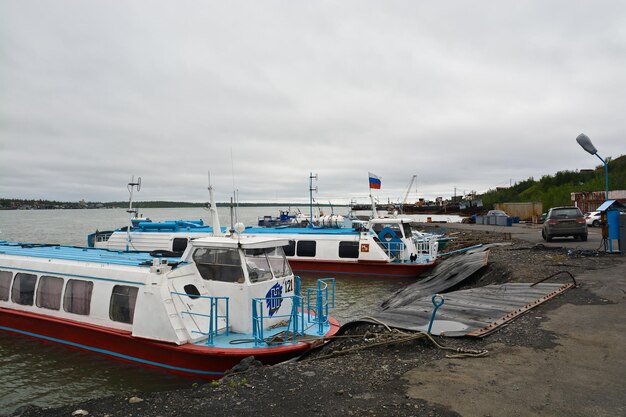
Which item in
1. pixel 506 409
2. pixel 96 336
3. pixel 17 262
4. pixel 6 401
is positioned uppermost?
pixel 17 262

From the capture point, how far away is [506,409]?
4.70 meters

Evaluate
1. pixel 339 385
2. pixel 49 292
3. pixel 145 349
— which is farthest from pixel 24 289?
pixel 339 385

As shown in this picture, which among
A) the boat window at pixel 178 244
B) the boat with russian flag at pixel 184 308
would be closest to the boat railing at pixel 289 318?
the boat with russian flag at pixel 184 308

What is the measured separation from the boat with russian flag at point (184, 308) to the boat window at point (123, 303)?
0.07 ft

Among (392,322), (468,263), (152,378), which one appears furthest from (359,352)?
(468,263)

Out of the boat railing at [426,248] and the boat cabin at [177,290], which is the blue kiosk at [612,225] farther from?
the boat cabin at [177,290]

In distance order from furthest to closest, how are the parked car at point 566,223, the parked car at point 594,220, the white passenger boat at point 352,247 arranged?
the parked car at point 594,220, the white passenger boat at point 352,247, the parked car at point 566,223

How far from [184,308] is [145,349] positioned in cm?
113

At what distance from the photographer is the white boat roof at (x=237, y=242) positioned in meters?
9.58

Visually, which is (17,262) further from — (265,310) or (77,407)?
(77,407)

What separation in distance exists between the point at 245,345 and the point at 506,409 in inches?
202

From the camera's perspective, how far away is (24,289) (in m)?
11.7

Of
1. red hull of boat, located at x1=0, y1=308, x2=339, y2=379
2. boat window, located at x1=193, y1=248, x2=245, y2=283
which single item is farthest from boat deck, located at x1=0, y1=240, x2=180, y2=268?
red hull of boat, located at x1=0, y1=308, x2=339, y2=379

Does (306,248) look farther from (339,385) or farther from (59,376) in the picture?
(339,385)
